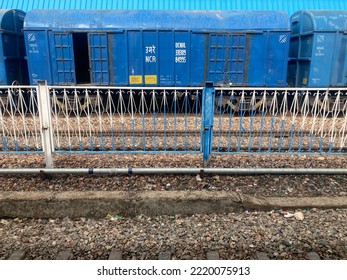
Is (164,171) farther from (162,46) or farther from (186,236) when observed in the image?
(162,46)

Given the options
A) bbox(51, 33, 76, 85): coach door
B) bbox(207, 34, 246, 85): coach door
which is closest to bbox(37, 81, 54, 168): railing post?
bbox(51, 33, 76, 85): coach door

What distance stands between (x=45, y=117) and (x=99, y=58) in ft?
23.3

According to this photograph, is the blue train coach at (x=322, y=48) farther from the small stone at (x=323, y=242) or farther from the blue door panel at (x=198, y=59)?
the small stone at (x=323, y=242)

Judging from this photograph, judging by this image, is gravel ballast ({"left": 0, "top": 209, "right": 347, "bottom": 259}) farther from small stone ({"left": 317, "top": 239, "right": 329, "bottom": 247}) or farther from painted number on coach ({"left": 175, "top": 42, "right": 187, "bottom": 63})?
painted number on coach ({"left": 175, "top": 42, "right": 187, "bottom": 63})

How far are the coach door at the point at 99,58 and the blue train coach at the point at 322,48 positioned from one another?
24.4 ft

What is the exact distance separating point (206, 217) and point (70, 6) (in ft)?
49.5

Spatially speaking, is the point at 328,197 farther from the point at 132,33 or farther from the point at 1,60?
the point at 1,60

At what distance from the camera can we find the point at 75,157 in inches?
208

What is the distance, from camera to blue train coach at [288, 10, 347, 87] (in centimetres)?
1038

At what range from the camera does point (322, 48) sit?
1050 cm

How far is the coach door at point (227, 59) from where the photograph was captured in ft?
34.9

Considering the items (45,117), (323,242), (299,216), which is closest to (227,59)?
(45,117)

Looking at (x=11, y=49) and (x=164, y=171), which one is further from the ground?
(x=11, y=49)

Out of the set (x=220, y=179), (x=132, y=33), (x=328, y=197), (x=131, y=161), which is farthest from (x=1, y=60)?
(x=328, y=197)
